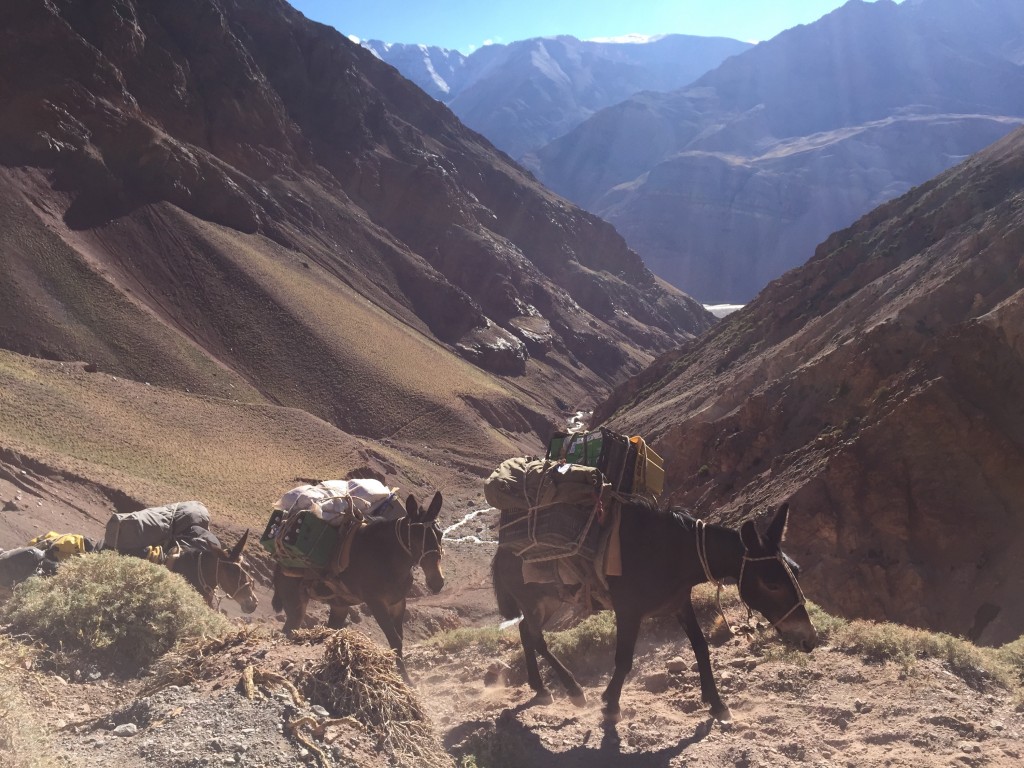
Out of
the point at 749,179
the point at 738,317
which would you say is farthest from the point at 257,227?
the point at 749,179

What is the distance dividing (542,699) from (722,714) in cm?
198

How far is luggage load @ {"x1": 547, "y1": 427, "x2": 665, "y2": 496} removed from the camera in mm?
7727

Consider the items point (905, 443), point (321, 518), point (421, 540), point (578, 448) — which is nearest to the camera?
point (578, 448)

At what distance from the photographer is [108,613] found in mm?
6816

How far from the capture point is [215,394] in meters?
44.5

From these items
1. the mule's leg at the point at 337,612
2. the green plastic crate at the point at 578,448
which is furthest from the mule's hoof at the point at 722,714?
the mule's leg at the point at 337,612

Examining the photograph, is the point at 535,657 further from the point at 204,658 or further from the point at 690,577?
the point at 204,658

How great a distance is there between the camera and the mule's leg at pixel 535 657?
293 inches

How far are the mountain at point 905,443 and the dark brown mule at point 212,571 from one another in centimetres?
1040

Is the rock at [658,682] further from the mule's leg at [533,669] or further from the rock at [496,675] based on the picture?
the rock at [496,675]

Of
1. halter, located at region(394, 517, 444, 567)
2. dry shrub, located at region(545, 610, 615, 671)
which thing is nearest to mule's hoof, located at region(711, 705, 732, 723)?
dry shrub, located at region(545, 610, 615, 671)

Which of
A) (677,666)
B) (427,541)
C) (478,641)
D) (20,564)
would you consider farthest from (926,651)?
(20,564)

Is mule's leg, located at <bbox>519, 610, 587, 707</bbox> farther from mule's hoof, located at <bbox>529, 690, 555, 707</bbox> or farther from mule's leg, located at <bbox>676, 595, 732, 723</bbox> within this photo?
mule's leg, located at <bbox>676, 595, 732, 723</bbox>

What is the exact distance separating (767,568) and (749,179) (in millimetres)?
207073
